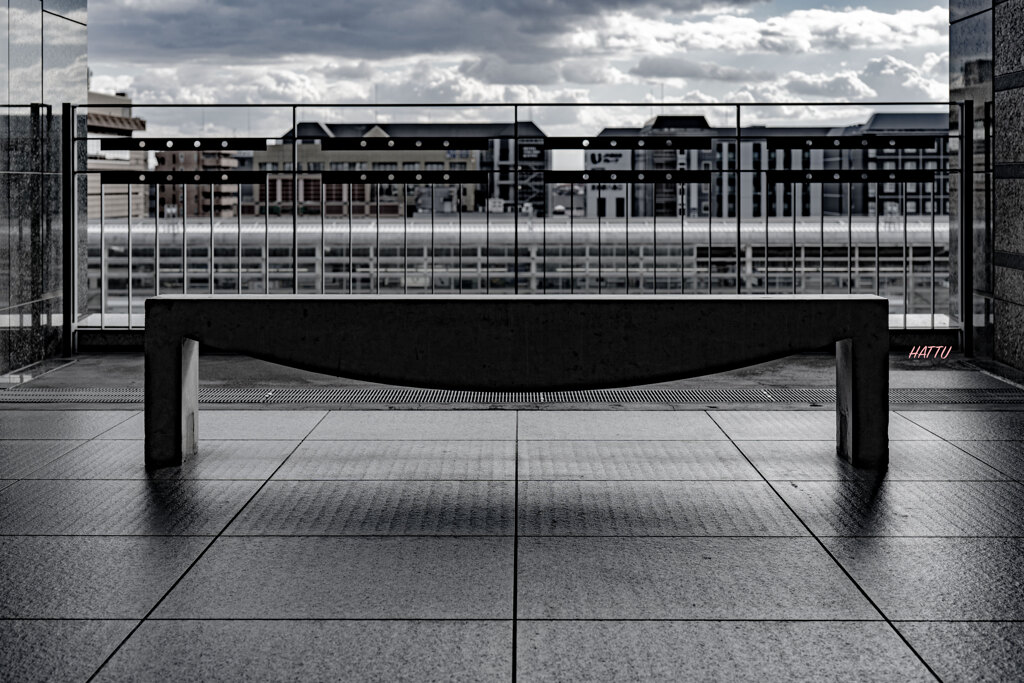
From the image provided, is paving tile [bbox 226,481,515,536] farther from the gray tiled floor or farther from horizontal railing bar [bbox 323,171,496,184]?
horizontal railing bar [bbox 323,171,496,184]

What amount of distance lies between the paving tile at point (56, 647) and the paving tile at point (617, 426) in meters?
2.84

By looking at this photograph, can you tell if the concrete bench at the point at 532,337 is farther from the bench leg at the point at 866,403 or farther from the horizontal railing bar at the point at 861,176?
the horizontal railing bar at the point at 861,176

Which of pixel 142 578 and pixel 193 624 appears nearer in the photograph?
pixel 193 624

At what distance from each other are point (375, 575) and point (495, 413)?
9.66 ft

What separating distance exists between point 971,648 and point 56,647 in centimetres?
211

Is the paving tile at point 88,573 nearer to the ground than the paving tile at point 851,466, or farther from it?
nearer to the ground

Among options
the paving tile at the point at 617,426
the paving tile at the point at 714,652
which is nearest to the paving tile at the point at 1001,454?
the paving tile at the point at 617,426

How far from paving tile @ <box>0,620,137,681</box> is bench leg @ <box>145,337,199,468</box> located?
6.27ft

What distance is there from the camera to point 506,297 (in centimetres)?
470

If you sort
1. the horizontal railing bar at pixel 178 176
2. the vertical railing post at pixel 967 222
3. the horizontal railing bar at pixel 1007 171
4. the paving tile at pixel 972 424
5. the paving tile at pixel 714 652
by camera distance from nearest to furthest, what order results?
the paving tile at pixel 714 652, the paving tile at pixel 972 424, the horizontal railing bar at pixel 1007 171, the vertical railing post at pixel 967 222, the horizontal railing bar at pixel 178 176

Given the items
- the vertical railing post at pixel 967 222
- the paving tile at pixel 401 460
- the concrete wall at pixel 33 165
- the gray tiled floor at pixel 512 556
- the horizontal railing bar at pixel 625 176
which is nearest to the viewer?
the gray tiled floor at pixel 512 556

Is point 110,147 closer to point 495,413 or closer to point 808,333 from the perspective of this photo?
point 495,413

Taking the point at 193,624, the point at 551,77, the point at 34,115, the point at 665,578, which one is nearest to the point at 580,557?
the point at 665,578

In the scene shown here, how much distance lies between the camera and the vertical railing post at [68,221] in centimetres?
866
